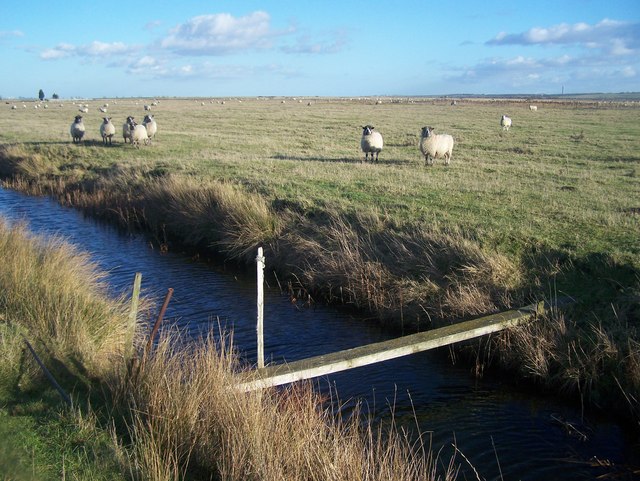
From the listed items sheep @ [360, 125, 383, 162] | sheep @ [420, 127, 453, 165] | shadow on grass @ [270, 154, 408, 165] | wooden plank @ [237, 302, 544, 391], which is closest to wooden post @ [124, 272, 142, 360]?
wooden plank @ [237, 302, 544, 391]

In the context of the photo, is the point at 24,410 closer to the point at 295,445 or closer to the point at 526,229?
the point at 295,445

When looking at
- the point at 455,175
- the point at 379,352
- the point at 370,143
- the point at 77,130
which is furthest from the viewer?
the point at 77,130

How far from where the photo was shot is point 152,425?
5793mm

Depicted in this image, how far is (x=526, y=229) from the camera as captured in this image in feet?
41.8

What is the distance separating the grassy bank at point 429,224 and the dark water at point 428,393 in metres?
0.68

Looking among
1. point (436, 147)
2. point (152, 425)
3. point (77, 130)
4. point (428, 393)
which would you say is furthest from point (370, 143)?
point (152, 425)

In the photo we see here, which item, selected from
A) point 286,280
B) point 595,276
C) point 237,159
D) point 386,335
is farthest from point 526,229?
point 237,159

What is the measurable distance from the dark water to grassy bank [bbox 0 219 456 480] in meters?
0.83

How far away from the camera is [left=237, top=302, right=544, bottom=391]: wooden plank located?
7340 millimetres

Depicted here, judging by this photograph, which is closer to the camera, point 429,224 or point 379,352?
point 379,352

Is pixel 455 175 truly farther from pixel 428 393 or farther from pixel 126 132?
pixel 126 132

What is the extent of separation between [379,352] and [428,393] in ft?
4.00

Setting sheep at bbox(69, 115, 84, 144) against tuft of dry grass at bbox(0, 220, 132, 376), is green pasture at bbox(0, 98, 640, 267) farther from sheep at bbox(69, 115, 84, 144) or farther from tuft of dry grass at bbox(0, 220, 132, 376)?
tuft of dry grass at bbox(0, 220, 132, 376)

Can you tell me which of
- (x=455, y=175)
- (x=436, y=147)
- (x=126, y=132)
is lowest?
(x=455, y=175)
